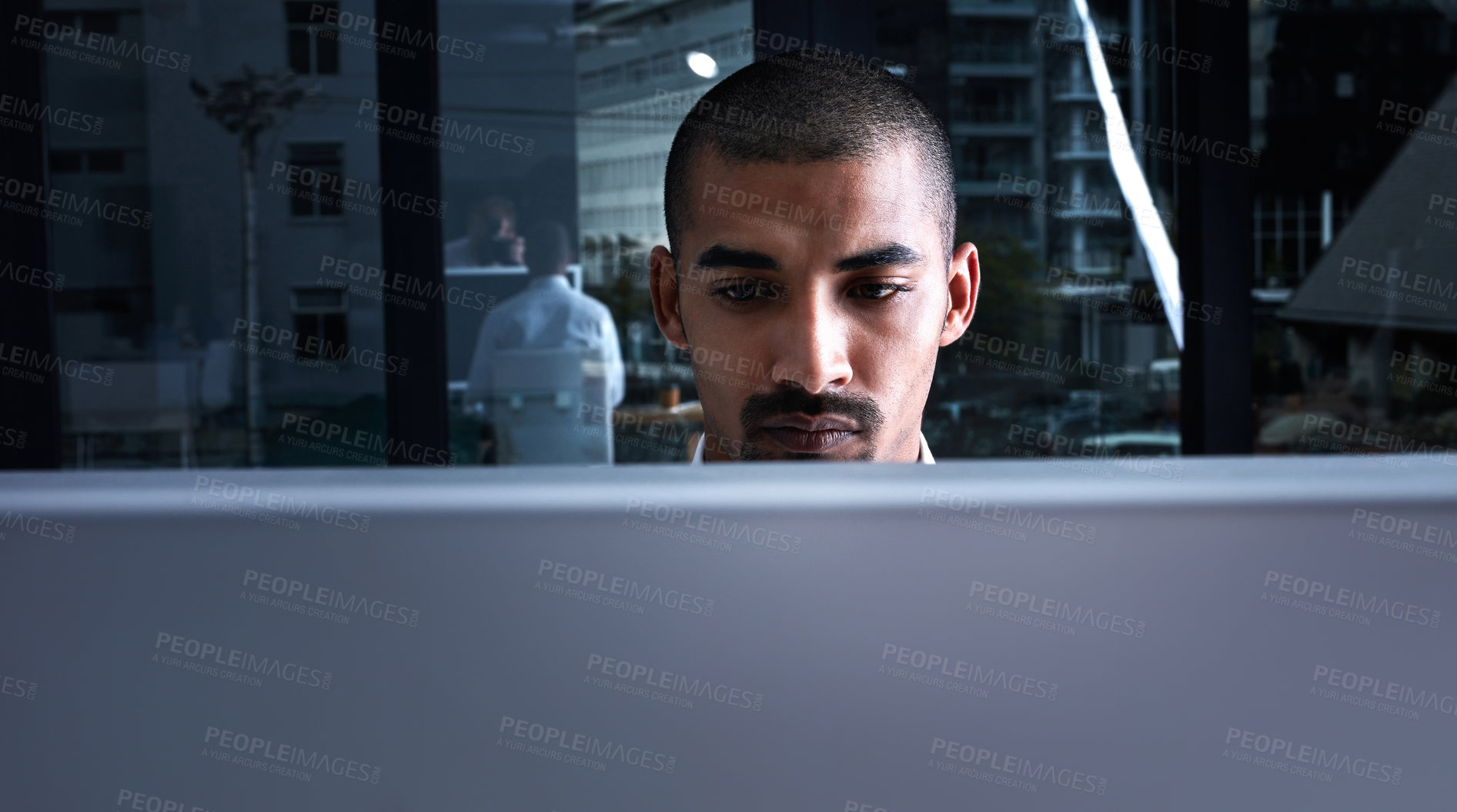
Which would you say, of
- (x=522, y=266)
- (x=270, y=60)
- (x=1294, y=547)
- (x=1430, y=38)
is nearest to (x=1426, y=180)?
(x=1430, y=38)

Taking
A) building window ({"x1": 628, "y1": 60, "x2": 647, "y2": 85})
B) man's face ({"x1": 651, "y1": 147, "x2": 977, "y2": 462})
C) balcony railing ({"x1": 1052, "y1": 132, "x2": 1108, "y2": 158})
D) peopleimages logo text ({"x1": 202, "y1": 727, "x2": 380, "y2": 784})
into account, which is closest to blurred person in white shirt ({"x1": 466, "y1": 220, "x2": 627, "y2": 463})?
building window ({"x1": 628, "y1": 60, "x2": 647, "y2": 85})

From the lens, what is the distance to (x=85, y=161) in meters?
3.95

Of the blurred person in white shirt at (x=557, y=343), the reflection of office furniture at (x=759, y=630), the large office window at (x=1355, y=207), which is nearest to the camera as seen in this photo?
the reflection of office furniture at (x=759, y=630)

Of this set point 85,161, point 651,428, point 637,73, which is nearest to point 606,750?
point 651,428

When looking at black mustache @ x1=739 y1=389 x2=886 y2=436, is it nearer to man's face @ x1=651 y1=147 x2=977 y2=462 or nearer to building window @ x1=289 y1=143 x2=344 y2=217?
man's face @ x1=651 y1=147 x2=977 y2=462

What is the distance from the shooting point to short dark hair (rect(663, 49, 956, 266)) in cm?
83

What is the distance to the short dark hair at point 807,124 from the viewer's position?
831 mm

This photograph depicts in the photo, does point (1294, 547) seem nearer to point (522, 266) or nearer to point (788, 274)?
point (788, 274)

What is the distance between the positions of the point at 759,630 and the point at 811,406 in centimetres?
61

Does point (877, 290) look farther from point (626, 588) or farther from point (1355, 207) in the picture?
point (1355, 207)

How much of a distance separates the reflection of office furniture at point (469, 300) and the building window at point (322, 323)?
17.5 inches

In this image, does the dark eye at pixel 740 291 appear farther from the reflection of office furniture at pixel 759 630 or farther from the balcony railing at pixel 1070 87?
the balcony railing at pixel 1070 87

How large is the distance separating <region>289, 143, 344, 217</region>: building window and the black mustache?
344cm

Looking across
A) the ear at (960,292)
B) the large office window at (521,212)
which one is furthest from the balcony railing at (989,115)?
the ear at (960,292)
